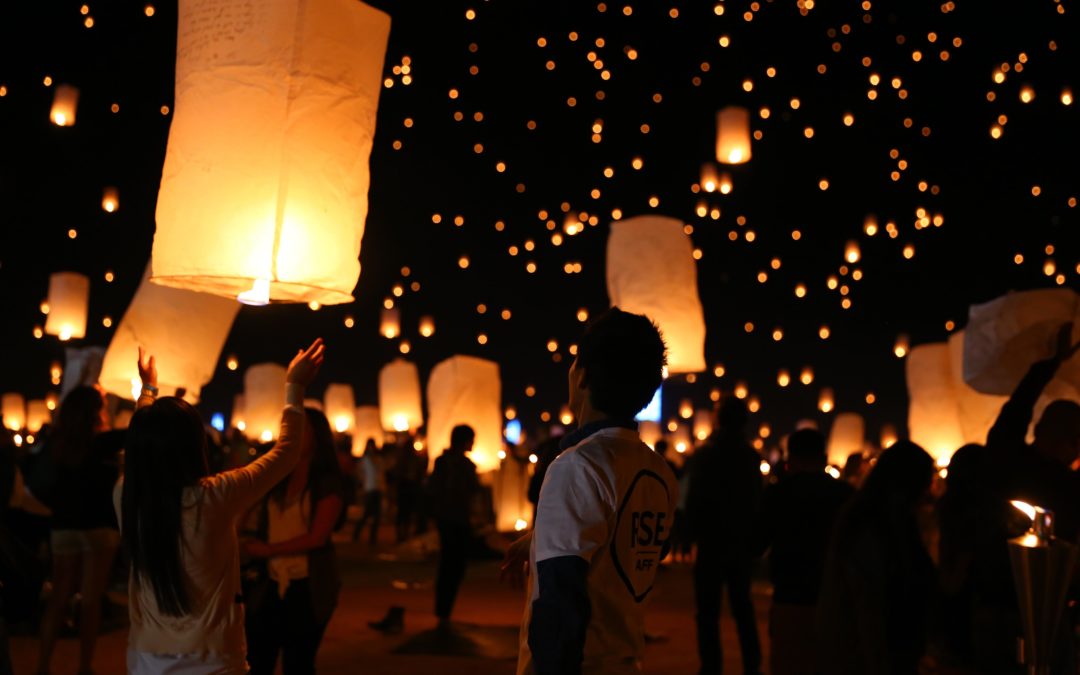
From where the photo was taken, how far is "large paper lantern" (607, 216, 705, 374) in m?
8.52

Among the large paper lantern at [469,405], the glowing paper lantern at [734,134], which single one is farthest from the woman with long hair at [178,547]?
the large paper lantern at [469,405]

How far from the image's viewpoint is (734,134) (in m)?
12.1

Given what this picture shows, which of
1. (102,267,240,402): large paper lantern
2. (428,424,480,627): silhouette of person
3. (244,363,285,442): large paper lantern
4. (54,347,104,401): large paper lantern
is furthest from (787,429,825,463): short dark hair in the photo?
(244,363,285,442): large paper lantern

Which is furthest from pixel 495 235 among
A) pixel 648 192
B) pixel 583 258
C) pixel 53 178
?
pixel 53 178

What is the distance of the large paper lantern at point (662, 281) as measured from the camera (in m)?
8.52

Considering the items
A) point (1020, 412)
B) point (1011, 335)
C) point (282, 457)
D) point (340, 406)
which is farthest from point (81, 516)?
point (340, 406)

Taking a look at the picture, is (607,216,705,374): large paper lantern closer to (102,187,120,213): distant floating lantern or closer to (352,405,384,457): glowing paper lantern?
(102,187,120,213): distant floating lantern

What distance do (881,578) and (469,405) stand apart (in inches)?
408

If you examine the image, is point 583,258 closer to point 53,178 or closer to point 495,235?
point 495,235

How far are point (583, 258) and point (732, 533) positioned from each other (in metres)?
19.0

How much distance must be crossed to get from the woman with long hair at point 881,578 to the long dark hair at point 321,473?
6.40 ft

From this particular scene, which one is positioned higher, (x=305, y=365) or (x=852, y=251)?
(x=852, y=251)

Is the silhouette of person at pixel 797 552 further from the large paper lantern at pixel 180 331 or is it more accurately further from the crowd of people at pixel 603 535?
the large paper lantern at pixel 180 331

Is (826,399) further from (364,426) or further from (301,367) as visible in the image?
(301,367)
